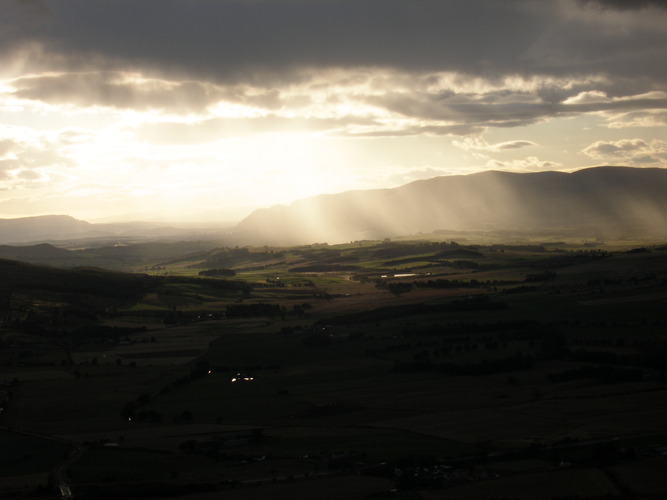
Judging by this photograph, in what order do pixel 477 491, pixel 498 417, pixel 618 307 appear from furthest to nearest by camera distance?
pixel 618 307, pixel 498 417, pixel 477 491

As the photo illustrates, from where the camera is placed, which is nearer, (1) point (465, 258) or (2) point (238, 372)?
(2) point (238, 372)

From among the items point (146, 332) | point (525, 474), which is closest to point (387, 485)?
point (525, 474)

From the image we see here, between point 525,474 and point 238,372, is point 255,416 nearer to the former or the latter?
point 238,372

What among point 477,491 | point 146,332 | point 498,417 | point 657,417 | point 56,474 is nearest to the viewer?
point 477,491

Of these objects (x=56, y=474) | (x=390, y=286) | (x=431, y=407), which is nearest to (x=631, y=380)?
(x=431, y=407)

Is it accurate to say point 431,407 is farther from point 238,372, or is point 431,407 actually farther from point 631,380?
point 238,372

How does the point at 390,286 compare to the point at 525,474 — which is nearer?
the point at 525,474

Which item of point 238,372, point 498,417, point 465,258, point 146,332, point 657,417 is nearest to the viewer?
point 657,417

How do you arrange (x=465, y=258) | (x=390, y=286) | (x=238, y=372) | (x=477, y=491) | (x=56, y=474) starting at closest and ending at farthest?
(x=477, y=491), (x=56, y=474), (x=238, y=372), (x=390, y=286), (x=465, y=258)
